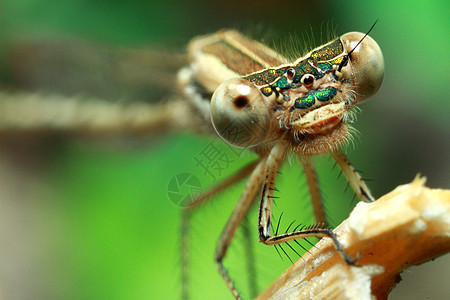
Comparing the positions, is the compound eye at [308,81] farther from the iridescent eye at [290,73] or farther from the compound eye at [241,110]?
the compound eye at [241,110]

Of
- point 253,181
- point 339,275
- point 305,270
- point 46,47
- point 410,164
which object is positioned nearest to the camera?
point 339,275

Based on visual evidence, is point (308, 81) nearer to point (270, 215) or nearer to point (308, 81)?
point (308, 81)

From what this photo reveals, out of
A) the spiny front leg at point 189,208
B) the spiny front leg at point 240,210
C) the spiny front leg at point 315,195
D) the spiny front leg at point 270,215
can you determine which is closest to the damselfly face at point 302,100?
the spiny front leg at point 270,215

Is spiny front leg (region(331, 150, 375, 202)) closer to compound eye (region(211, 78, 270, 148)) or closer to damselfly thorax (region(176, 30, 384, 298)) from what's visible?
damselfly thorax (region(176, 30, 384, 298))

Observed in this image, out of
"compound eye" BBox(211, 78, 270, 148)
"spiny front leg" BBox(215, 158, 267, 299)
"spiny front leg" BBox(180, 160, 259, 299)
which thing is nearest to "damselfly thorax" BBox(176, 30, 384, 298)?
"compound eye" BBox(211, 78, 270, 148)

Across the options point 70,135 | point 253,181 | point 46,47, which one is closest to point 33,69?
point 46,47

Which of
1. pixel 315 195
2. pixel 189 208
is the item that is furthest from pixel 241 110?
pixel 189 208

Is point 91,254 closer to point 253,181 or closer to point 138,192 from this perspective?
point 138,192
